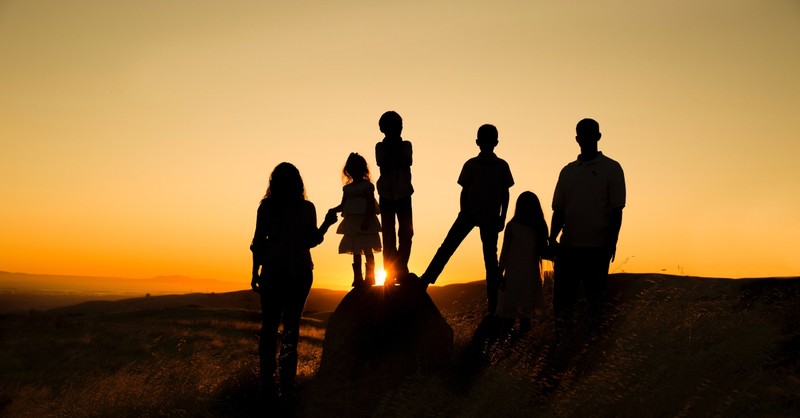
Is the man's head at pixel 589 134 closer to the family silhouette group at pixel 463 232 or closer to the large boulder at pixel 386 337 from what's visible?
the family silhouette group at pixel 463 232

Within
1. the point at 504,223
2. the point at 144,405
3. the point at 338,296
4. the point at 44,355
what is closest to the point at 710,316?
the point at 504,223

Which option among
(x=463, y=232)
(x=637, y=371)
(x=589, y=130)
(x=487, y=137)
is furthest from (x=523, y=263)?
(x=637, y=371)

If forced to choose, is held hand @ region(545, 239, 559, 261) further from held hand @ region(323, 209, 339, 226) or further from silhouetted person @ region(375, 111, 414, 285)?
held hand @ region(323, 209, 339, 226)

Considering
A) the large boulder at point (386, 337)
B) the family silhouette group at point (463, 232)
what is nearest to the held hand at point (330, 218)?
Result: the family silhouette group at point (463, 232)

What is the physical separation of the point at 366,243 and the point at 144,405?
3476 mm

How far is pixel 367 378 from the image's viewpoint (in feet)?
24.8

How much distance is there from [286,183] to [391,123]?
1876 mm

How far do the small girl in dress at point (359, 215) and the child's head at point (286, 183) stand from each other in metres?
1.43

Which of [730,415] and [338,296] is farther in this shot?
[338,296]

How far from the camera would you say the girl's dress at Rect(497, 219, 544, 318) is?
8.11 m

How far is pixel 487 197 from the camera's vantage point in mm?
8391

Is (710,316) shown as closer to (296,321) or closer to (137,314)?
(296,321)

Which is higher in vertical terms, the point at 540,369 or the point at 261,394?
the point at 540,369

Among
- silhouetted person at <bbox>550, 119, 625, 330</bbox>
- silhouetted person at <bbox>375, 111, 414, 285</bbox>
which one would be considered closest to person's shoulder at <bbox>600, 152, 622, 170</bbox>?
silhouetted person at <bbox>550, 119, 625, 330</bbox>
